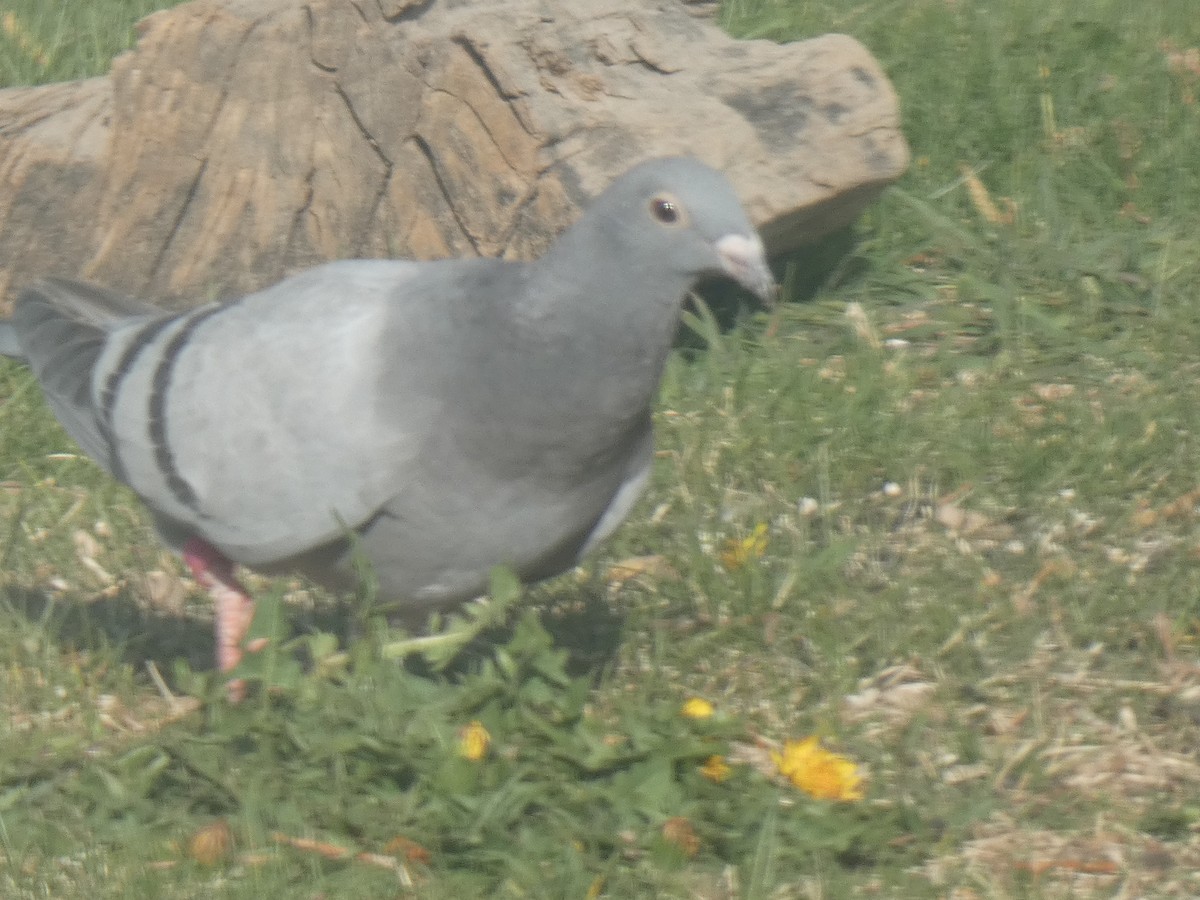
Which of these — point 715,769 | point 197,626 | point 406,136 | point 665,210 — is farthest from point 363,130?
point 715,769

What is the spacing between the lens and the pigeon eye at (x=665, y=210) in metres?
3.15

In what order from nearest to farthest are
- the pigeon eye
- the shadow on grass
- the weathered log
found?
the pigeon eye
the shadow on grass
the weathered log

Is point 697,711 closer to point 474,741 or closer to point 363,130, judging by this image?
point 474,741

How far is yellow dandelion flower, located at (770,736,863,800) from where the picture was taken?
125 inches

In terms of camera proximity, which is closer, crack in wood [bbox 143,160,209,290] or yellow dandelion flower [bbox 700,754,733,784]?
yellow dandelion flower [bbox 700,754,733,784]

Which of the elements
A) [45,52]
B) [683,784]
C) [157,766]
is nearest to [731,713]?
[683,784]

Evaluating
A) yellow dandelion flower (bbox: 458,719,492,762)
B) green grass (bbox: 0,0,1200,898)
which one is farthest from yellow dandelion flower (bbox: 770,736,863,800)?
yellow dandelion flower (bbox: 458,719,492,762)

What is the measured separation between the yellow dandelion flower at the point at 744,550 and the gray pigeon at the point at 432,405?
544 millimetres

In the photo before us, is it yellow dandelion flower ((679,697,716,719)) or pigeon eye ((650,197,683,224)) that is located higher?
pigeon eye ((650,197,683,224))

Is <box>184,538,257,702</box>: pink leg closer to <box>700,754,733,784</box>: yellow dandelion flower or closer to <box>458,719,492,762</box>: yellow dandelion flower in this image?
<box>458,719,492,762</box>: yellow dandelion flower

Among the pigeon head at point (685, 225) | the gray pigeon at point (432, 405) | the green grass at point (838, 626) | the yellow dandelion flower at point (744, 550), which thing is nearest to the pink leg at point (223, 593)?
the gray pigeon at point (432, 405)

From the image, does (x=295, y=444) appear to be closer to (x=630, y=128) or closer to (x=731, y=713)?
(x=731, y=713)

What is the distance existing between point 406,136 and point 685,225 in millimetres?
2201

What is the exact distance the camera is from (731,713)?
3.71 m
